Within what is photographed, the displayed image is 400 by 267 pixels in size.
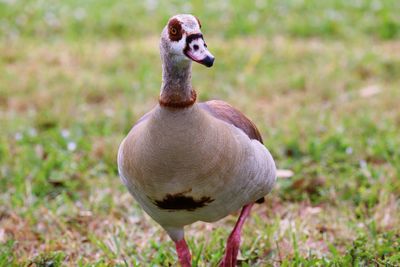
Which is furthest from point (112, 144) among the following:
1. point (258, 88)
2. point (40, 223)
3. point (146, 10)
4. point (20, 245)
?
point (146, 10)

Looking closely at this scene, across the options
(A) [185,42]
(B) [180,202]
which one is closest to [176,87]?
(A) [185,42]

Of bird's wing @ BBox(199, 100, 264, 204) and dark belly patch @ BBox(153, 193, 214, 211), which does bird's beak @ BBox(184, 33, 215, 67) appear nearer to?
bird's wing @ BBox(199, 100, 264, 204)

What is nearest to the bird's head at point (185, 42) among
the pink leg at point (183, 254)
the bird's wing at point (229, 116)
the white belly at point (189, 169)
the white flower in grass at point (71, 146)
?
the white belly at point (189, 169)

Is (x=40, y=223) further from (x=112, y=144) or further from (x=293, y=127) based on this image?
(x=293, y=127)

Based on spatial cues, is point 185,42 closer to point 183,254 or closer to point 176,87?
point 176,87

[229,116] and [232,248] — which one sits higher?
[229,116]

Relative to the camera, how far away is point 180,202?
259 cm

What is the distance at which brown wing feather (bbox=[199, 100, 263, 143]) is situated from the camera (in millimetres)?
2840

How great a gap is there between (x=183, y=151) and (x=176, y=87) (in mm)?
251

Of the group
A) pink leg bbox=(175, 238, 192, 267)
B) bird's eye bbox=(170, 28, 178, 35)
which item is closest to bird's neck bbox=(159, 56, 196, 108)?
bird's eye bbox=(170, 28, 178, 35)

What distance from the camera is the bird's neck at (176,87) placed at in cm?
250

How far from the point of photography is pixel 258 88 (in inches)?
245

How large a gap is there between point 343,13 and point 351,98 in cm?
262

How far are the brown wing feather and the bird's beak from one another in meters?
0.43
